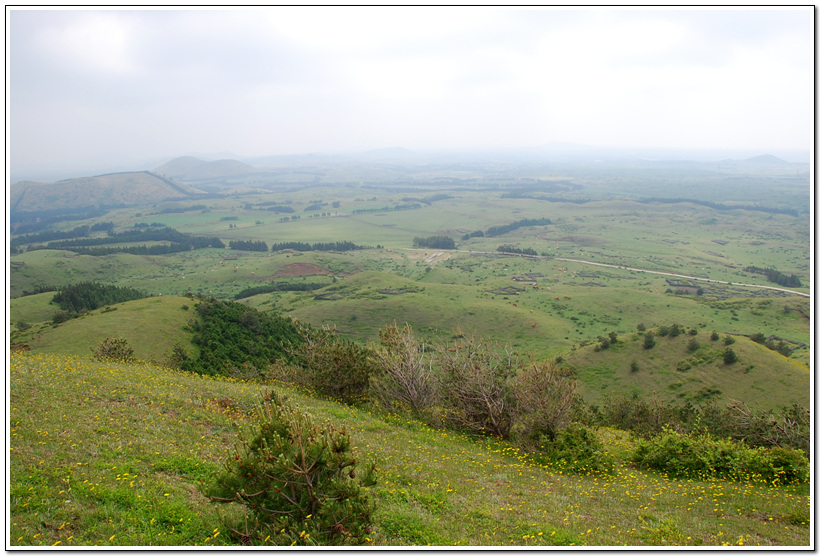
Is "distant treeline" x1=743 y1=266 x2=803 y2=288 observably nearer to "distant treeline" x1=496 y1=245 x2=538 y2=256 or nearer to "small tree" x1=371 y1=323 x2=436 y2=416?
"distant treeline" x1=496 y1=245 x2=538 y2=256

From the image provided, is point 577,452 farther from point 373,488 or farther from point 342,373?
point 342,373

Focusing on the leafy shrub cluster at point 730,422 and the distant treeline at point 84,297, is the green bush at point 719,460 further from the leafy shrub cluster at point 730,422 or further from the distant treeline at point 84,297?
the distant treeline at point 84,297

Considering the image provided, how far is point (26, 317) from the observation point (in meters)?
74.8

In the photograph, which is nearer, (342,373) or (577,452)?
(577,452)

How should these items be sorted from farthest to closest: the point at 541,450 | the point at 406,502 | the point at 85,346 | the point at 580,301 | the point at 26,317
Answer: the point at 580,301, the point at 26,317, the point at 85,346, the point at 541,450, the point at 406,502

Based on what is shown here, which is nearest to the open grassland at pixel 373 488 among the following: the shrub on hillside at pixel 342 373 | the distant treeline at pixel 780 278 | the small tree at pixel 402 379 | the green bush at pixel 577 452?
the green bush at pixel 577 452

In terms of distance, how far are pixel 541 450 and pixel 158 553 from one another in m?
14.7

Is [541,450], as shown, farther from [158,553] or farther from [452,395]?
[158,553]

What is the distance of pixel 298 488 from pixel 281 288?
13804cm

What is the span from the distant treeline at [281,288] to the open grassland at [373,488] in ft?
396

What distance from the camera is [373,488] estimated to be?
1116 centimetres

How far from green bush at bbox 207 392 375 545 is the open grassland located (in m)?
1.10

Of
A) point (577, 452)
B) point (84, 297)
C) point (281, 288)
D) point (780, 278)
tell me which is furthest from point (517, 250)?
point (577, 452)
